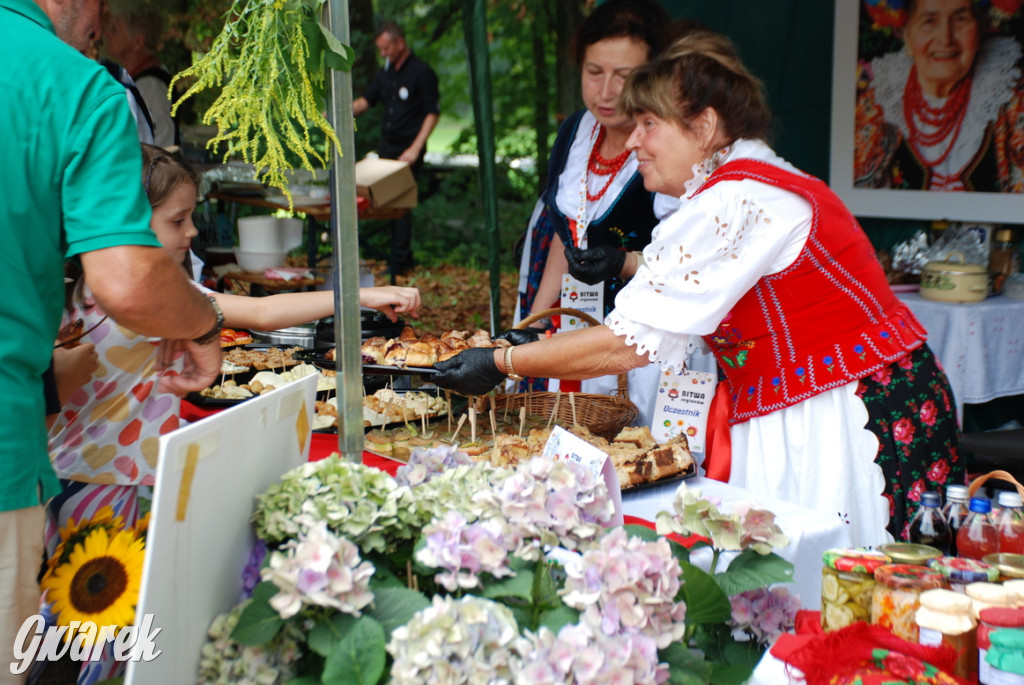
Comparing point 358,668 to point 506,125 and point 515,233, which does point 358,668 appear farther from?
point 506,125

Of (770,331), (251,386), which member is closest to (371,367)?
(251,386)

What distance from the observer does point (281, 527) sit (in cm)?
107

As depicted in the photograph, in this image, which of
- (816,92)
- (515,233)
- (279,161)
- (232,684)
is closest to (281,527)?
(232,684)

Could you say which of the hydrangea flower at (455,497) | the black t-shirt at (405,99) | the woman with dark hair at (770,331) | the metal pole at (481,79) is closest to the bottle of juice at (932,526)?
the woman with dark hair at (770,331)

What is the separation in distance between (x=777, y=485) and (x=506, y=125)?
11.3 meters

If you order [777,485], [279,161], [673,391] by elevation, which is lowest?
[777,485]

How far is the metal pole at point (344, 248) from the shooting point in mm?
1352

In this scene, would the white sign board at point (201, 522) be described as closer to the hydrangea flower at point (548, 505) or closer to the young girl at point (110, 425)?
the hydrangea flower at point (548, 505)

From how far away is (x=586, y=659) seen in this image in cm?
92

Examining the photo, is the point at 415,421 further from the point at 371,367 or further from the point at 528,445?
the point at 528,445

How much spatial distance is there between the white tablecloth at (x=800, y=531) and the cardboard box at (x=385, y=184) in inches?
173

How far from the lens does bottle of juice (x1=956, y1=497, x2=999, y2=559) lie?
1.46 metres

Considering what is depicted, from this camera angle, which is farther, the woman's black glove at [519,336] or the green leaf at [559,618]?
the woman's black glove at [519,336]

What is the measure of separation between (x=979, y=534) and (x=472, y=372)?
1042mm
